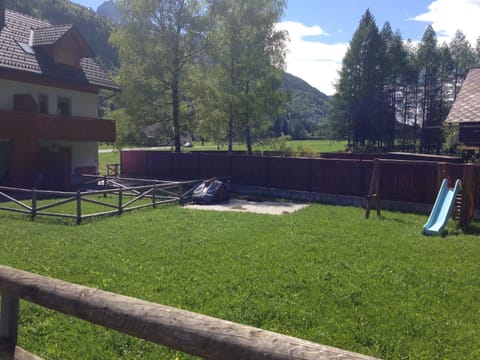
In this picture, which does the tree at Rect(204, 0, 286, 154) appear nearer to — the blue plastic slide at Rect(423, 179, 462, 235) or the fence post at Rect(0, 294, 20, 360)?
the blue plastic slide at Rect(423, 179, 462, 235)

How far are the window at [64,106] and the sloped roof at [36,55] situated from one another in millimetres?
1216

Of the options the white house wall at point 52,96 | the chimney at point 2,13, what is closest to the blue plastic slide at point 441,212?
the white house wall at point 52,96

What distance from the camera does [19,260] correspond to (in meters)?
8.09

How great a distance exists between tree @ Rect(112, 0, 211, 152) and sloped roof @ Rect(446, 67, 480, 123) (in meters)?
→ 15.5

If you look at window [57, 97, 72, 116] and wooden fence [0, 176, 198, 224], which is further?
window [57, 97, 72, 116]

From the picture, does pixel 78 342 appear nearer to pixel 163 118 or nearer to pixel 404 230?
pixel 404 230

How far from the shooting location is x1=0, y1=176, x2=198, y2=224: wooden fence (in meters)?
13.0

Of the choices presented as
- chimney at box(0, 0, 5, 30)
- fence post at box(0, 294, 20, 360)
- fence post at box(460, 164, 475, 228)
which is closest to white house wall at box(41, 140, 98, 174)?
chimney at box(0, 0, 5, 30)

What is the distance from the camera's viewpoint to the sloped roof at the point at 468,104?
19562 millimetres

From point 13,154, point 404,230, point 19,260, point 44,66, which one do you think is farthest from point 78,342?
point 44,66

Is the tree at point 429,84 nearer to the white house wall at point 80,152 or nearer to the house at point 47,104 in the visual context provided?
the white house wall at point 80,152

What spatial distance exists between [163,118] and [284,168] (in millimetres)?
11775

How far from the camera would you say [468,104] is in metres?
20.8

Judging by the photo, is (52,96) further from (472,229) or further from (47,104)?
(472,229)
